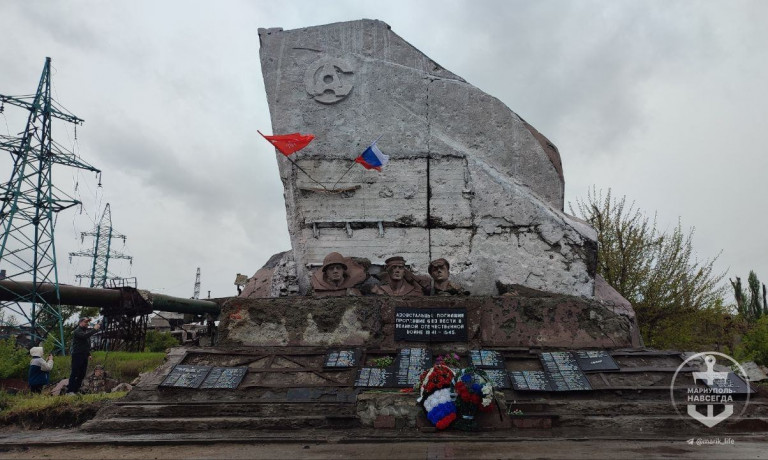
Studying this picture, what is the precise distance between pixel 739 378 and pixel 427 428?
4.17 meters

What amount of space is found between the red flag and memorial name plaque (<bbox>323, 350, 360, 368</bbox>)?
4.16 m

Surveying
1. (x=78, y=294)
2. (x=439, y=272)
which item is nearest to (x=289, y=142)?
(x=439, y=272)

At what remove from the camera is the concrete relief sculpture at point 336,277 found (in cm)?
1000

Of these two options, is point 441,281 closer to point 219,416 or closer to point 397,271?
point 397,271

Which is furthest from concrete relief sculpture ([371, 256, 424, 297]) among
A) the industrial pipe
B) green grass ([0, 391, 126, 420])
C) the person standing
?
the industrial pipe

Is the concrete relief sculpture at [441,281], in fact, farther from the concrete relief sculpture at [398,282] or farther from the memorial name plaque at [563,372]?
the memorial name plaque at [563,372]

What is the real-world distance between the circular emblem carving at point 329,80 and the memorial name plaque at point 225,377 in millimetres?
5852

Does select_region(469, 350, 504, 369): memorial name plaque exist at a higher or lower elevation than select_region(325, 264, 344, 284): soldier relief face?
lower

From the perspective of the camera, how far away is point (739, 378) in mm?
7363

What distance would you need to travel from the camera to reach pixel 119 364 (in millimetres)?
15961

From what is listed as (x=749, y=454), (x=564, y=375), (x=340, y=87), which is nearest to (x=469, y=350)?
(x=564, y=375)

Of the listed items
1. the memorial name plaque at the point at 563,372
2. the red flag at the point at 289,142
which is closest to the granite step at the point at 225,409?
the memorial name plaque at the point at 563,372

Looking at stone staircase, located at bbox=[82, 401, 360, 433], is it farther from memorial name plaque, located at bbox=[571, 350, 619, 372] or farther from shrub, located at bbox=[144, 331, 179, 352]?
Result: shrub, located at bbox=[144, 331, 179, 352]

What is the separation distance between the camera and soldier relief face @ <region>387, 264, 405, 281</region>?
10016 millimetres
